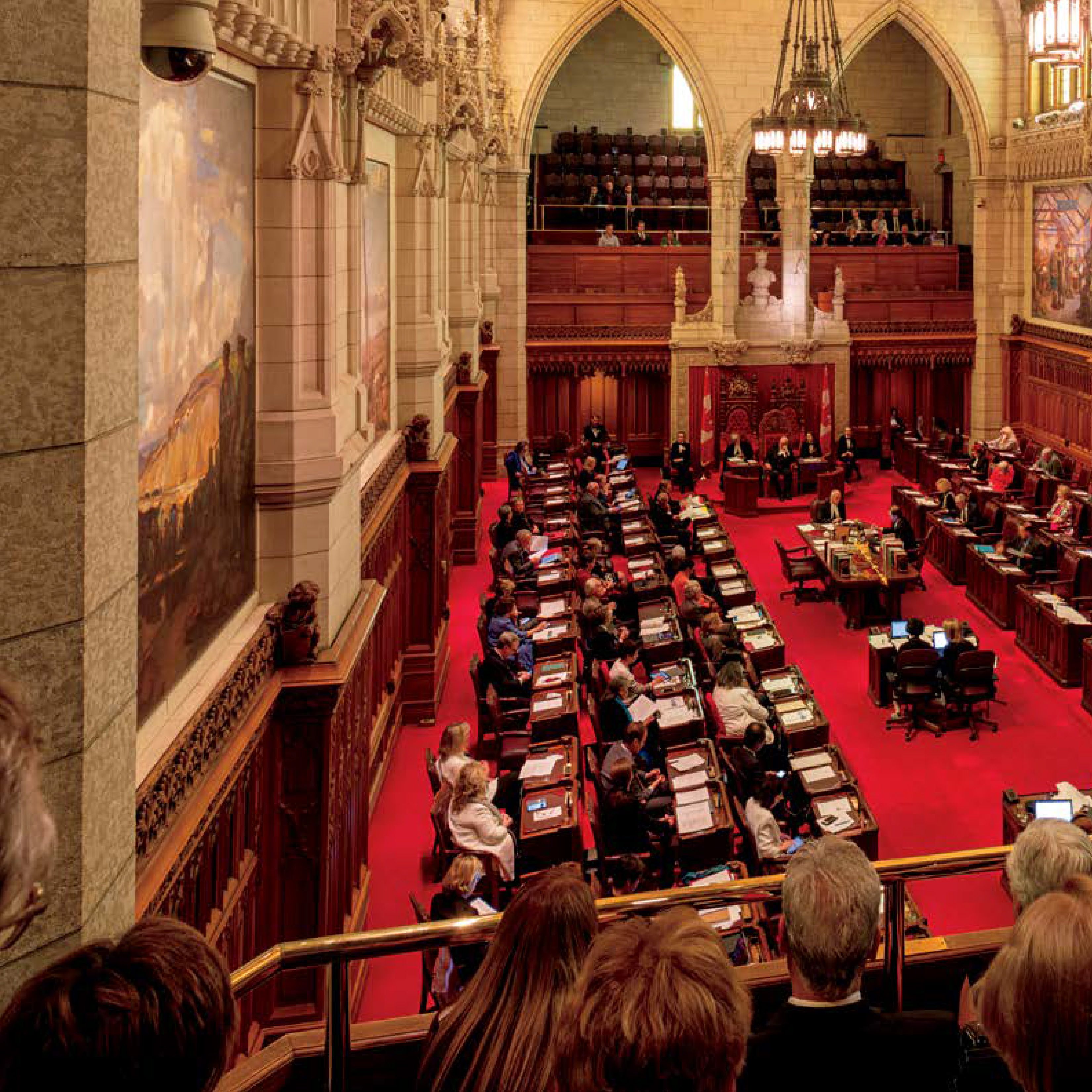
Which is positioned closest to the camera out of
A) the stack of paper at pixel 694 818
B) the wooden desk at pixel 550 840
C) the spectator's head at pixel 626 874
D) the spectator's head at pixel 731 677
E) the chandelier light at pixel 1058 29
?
the spectator's head at pixel 626 874

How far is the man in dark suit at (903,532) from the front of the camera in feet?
49.1

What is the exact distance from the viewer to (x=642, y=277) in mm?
23094

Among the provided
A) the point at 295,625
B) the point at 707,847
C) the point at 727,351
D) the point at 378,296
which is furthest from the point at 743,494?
the point at 295,625

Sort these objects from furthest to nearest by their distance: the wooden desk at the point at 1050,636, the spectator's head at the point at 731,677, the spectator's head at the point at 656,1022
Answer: the wooden desk at the point at 1050,636 < the spectator's head at the point at 731,677 < the spectator's head at the point at 656,1022

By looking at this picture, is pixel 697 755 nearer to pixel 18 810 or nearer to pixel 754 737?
pixel 754 737

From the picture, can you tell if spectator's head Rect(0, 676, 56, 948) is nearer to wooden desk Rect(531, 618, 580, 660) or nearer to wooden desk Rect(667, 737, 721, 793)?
wooden desk Rect(667, 737, 721, 793)

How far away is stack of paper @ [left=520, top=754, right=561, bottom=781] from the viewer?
8.30m

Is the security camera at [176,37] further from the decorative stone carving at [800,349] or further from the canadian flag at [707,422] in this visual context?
the decorative stone carving at [800,349]

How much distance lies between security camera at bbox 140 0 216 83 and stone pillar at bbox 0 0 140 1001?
2.73ft

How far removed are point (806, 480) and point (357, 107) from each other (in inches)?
587

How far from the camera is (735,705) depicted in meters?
9.50

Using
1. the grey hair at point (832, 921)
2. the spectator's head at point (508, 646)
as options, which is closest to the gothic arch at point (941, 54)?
the spectator's head at point (508, 646)

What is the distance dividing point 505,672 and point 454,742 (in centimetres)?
236

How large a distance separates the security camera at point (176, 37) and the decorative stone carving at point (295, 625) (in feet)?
8.51
